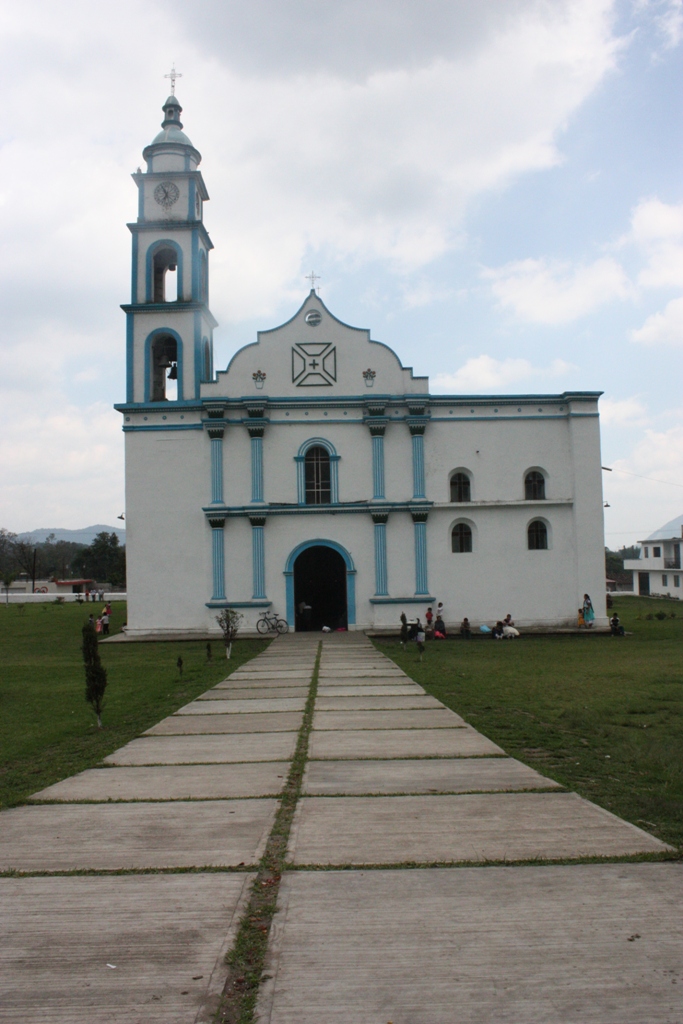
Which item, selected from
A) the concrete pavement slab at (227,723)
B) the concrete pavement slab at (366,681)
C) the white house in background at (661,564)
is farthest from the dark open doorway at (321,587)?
the white house in background at (661,564)

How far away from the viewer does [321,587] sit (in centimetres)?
2620

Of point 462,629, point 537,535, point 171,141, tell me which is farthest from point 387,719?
point 171,141

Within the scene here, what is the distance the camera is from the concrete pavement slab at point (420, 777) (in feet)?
20.2

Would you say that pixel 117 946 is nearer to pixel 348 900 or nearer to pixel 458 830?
pixel 348 900

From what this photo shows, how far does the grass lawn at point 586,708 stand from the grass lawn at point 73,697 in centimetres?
420

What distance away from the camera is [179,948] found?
3473 mm

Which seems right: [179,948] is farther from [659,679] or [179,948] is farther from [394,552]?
[394,552]

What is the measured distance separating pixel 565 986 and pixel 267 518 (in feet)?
68.3

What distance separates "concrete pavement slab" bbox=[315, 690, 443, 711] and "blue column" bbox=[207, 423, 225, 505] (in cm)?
1311

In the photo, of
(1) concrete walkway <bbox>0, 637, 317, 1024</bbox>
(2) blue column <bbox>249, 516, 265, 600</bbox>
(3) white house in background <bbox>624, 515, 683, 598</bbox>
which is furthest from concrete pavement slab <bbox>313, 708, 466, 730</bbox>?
(3) white house in background <bbox>624, 515, 683, 598</bbox>

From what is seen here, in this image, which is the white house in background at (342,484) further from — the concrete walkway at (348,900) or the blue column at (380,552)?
the concrete walkway at (348,900)

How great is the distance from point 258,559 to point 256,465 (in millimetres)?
2981

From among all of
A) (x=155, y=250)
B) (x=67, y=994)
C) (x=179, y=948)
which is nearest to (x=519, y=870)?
(x=179, y=948)

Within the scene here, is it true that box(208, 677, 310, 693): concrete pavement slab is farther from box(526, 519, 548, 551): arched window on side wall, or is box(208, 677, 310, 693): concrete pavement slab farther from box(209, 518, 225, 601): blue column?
box(526, 519, 548, 551): arched window on side wall
